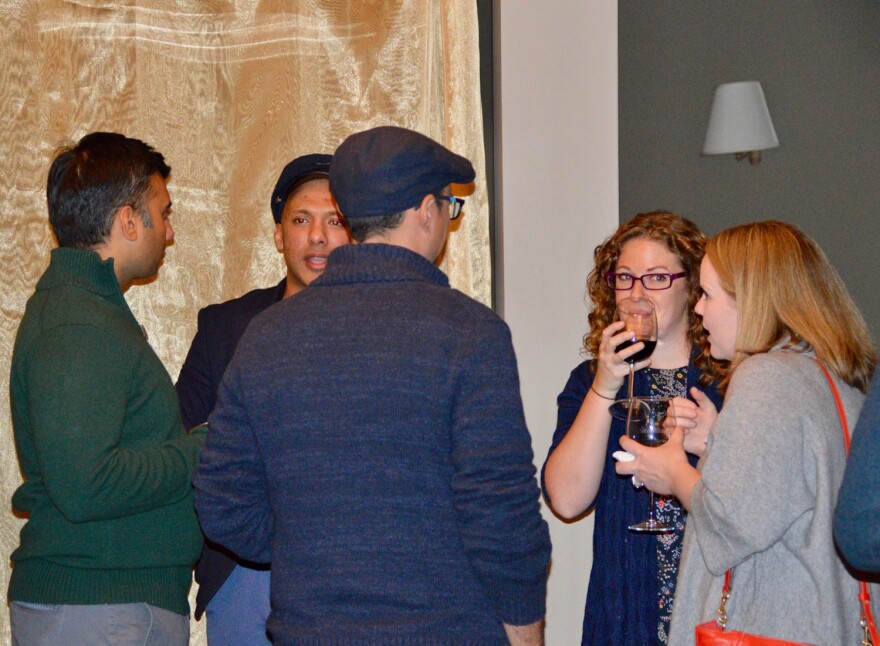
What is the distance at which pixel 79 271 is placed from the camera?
202 cm

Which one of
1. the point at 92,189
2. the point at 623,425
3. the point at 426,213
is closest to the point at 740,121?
the point at 623,425

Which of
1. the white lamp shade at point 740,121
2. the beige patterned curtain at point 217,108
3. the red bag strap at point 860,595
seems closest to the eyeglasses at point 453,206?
the red bag strap at point 860,595

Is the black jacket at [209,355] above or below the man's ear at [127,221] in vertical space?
below

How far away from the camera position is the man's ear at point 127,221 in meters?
2.11

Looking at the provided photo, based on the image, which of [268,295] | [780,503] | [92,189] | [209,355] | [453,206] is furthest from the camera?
[268,295]

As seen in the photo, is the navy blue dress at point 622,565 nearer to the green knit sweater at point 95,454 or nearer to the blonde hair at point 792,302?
the blonde hair at point 792,302

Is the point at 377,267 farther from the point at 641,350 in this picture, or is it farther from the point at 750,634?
the point at 750,634

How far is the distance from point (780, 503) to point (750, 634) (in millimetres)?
249

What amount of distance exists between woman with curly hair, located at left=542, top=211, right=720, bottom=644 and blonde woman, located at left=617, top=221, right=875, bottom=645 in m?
0.29

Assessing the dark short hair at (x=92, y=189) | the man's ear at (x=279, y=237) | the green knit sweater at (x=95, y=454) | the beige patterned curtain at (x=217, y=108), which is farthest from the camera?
the beige patterned curtain at (x=217, y=108)

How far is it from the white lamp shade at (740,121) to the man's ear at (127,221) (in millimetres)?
2035

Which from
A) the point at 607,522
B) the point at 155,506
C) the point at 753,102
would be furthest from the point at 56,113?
the point at 753,102

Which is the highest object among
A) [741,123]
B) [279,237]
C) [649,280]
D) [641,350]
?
[741,123]

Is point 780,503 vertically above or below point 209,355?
below
